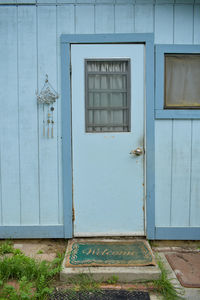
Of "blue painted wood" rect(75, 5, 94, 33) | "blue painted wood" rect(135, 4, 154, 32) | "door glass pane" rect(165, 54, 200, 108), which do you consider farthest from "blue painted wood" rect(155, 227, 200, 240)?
"blue painted wood" rect(75, 5, 94, 33)

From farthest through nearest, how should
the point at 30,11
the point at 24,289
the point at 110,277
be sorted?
the point at 30,11
the point at 110,277
the point at 24,289

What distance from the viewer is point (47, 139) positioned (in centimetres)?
262

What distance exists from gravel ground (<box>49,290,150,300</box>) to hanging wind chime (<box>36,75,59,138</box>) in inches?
63.2

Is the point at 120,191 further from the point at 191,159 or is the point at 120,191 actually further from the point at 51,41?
the point at 51,41

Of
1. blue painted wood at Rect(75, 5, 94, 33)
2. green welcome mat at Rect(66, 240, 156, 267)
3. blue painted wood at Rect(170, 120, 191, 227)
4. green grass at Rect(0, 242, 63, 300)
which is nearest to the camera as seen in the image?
green grass at Rect(0, 242, 63, 300)

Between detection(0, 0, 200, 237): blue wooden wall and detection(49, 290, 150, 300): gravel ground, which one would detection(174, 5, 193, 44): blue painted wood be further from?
detection(49, 290, 150, 300): gravel ground

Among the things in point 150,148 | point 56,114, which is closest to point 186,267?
point 150,148

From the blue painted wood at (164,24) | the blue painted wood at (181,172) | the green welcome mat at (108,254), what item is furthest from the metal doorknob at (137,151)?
the blue painted wood at (164,24)

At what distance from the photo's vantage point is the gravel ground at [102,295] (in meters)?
1.82

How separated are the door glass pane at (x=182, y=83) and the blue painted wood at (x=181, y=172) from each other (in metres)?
0.25

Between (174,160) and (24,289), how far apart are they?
203 centimetres

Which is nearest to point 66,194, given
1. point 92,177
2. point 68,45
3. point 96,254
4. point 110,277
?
point 92,177

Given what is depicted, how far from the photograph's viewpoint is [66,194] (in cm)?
262

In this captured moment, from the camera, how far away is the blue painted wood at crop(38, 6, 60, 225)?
2.54 meters
